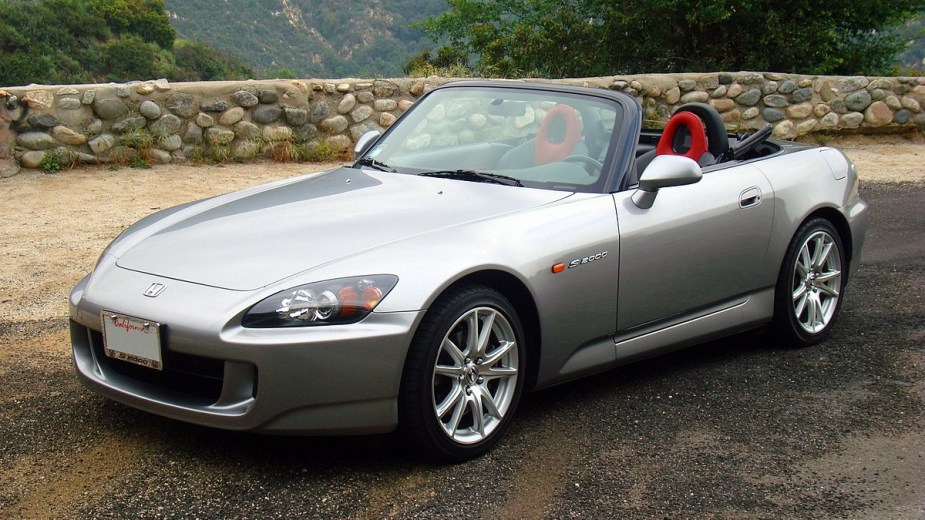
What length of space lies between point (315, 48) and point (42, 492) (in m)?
43.6

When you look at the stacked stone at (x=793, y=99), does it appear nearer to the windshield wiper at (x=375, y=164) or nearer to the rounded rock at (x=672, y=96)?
the rounded rock at (x=672, y=96)

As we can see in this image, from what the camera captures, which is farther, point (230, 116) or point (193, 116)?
point (230, 116)

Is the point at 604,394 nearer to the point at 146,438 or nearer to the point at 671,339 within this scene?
the point at 671,339

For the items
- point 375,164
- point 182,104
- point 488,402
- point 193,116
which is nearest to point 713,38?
point 193,116

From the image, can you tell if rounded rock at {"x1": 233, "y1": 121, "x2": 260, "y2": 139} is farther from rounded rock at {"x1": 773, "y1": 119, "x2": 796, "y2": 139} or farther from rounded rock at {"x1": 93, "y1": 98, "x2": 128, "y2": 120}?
rounded rock at {"x1": 773, "y1": 119, "x2": 796, "y2": 139}

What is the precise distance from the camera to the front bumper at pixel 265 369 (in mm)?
3436

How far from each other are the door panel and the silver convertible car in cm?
1

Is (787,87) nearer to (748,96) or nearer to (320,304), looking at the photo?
(748,96)

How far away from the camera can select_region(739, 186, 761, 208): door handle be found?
16.1ft

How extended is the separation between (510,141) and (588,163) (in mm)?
418

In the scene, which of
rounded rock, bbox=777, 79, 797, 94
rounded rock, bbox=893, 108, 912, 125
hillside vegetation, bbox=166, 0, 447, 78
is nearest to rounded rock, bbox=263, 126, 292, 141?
rounded rock, bbox=777, 79, 797, 94

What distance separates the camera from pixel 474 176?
4.67 meters

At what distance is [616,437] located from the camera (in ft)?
13.6

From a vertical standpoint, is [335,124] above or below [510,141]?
below
